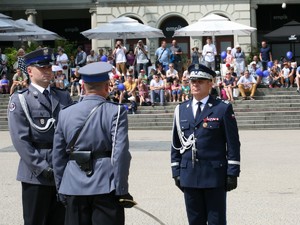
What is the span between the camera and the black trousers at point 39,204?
820 centimetres

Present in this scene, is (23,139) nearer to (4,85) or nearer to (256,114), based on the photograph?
(256,114)

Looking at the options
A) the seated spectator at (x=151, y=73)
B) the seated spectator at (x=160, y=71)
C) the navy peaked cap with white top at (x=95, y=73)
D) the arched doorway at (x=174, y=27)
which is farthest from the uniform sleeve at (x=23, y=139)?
the arched doorway at (x=174, y=27)

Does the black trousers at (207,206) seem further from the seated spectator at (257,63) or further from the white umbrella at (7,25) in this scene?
the seated spectator at (257,63)

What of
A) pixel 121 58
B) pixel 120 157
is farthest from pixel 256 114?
pixel 120 157

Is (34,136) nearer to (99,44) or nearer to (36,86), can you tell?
(36,86)

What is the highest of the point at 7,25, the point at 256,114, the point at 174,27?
the point at 174,27

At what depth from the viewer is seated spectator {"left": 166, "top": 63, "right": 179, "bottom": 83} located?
113 feet

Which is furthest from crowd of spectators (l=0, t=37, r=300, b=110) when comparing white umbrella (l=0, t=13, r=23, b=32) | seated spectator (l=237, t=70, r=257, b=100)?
white umbrella (l=0, t=13, r=23, b=32)

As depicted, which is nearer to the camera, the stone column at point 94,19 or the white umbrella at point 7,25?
the white umbrella at point 7,25

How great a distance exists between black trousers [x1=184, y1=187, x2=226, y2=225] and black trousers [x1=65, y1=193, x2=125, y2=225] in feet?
5.27

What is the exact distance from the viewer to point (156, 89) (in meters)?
33.1

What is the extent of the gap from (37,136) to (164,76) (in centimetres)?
2644

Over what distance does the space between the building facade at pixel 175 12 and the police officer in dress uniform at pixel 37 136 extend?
1628 inches

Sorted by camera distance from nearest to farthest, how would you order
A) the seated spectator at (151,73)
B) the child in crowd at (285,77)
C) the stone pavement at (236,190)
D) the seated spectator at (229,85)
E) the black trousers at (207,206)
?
1. the black trousers at (207,206)
2. the stone pavement at (236,190)
3. the seated spectator at (229,85)
4. the seated spectator at (151,73)
5. the child in crowd at (285,77)
